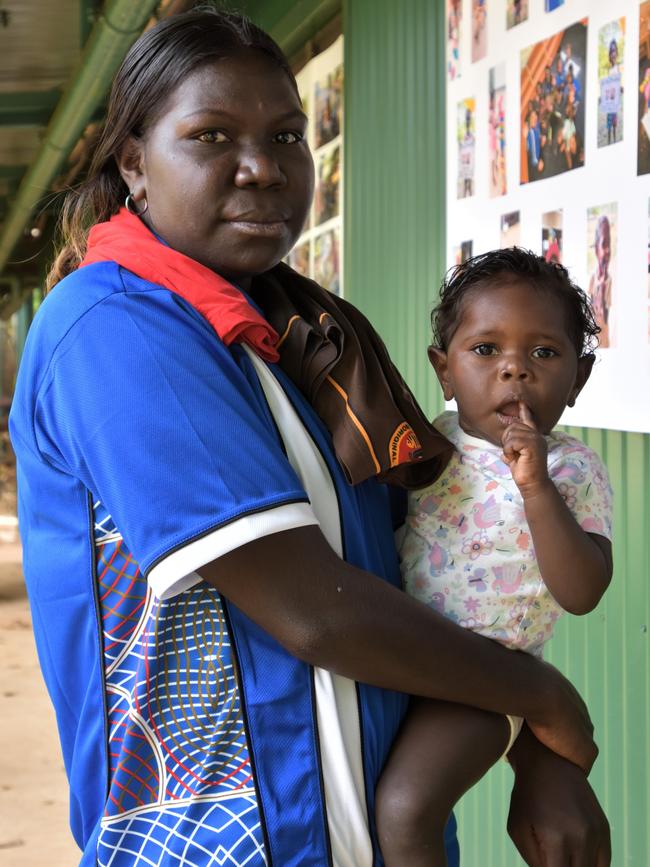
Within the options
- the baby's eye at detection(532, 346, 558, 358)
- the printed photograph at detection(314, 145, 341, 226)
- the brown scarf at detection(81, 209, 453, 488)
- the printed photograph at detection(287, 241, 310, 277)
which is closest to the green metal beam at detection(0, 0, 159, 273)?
the printed photograph at detection(314, 145, 341, 226)

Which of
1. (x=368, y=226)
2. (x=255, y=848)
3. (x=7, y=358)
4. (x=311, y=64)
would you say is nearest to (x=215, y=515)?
(x=255, y=848)

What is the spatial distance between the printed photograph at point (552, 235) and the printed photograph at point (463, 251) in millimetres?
353

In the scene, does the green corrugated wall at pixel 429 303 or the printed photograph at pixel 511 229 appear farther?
the printed photograph at pixel 511 229

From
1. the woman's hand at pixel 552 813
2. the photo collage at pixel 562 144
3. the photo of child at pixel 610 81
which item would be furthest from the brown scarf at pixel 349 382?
the photo of child at pixel 610 81

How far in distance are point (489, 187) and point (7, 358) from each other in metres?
17.1

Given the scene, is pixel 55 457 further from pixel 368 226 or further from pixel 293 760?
pixel 368 226

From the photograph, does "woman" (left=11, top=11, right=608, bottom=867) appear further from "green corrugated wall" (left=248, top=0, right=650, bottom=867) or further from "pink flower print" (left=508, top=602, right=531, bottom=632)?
"green corrugated wall" (left=248, top=0, right=650, bottom=867)

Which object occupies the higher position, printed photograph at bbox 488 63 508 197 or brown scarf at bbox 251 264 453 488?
printed photograph at bbox 488 63 508 197

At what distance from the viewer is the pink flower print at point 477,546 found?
134 centimetres

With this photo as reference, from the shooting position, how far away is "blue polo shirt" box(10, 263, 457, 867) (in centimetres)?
100

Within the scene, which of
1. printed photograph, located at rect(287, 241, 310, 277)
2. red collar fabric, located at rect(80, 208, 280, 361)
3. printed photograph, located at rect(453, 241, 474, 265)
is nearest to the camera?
red collar fabric, located at rect(80, 208, 280, 361)

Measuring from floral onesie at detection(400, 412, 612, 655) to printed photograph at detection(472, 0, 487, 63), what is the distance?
163 centimetres

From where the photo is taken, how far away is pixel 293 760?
110 centimetres

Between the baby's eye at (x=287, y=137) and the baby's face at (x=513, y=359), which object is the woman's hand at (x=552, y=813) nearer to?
the baby's face at (x=513, y=359)
